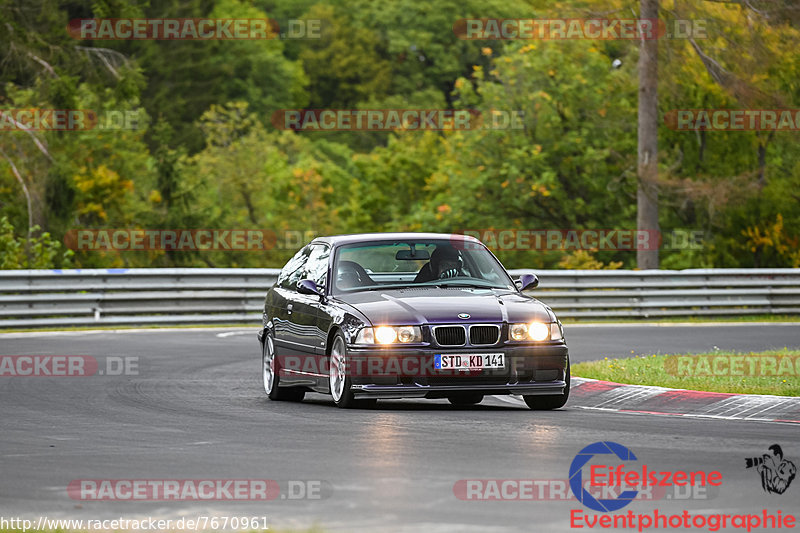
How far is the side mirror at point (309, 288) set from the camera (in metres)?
14.4

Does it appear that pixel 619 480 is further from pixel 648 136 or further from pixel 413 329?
pixel 648 136

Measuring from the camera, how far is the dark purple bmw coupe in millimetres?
13078

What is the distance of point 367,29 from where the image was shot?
10338 centimetres

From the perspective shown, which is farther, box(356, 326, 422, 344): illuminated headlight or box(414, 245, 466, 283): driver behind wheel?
box(414, 245, 466, 283): driver behind wheel

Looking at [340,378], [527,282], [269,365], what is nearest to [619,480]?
[340,378]

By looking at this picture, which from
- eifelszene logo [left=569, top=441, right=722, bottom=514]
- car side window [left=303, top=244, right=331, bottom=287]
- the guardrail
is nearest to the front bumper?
car side window [left=303, top=244, right=331, bottom=287]

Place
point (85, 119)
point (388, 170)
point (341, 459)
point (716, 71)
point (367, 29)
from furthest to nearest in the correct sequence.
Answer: point (367, 29) → point (388, 170) → point (85, 119) → point (716, 71) → point (341, 459)

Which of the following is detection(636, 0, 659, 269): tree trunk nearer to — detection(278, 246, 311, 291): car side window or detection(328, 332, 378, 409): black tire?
detection(278, 246, 311, 291): car side window

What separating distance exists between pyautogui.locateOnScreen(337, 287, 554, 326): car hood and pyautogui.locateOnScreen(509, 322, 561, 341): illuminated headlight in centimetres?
5

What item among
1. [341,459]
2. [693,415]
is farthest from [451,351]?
[341,459]

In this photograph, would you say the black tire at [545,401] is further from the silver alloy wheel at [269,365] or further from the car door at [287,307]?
the silver alloy wheel at [269,365]

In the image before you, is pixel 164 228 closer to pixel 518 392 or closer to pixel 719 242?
pixel 719 242

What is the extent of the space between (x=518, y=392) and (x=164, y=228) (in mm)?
35950

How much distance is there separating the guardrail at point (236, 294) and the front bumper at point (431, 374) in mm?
15076
